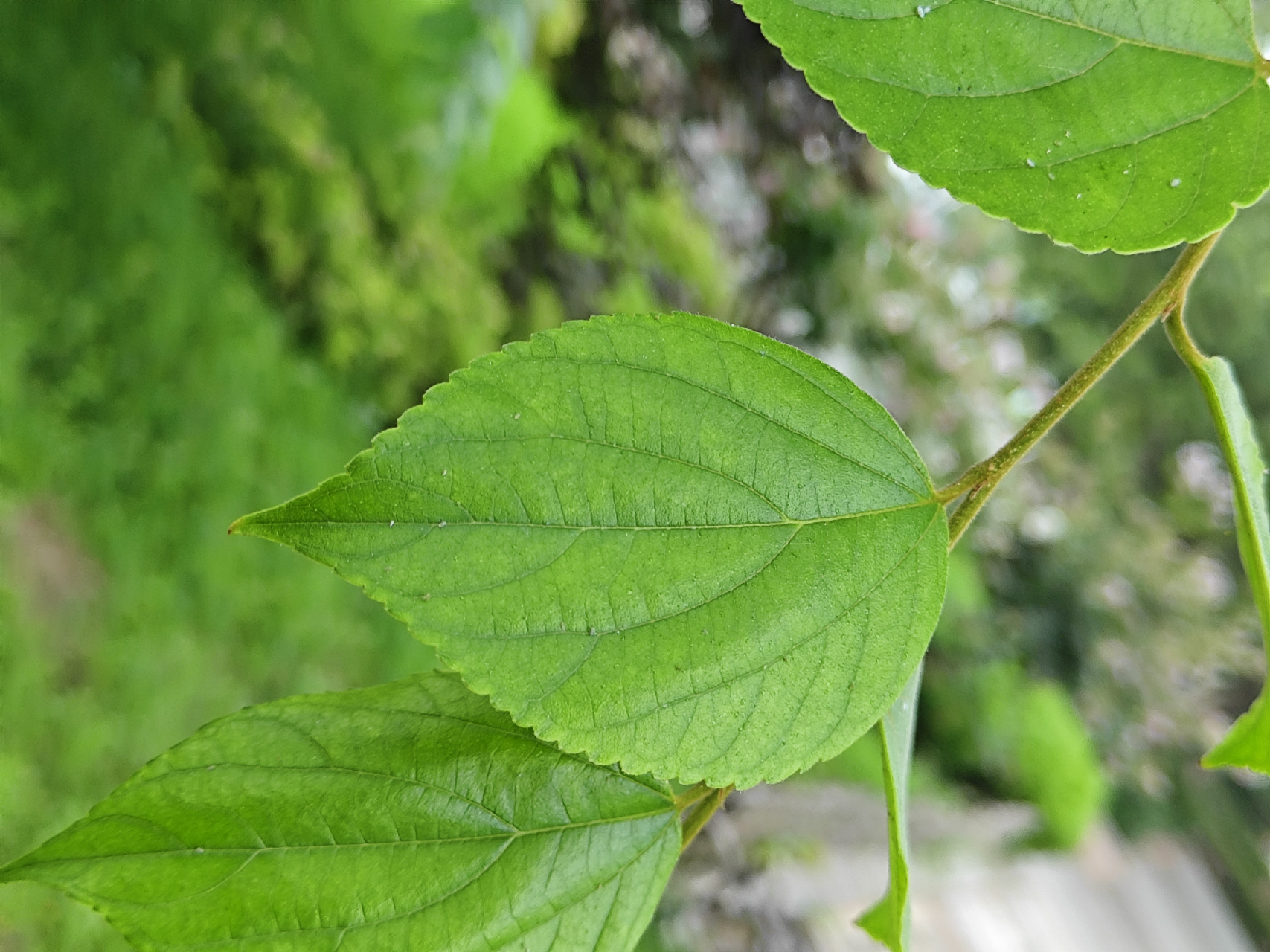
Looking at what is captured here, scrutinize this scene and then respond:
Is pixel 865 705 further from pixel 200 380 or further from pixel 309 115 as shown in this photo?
pixel 309 115

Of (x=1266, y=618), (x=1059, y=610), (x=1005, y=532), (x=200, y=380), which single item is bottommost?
(x=1266, y=618)

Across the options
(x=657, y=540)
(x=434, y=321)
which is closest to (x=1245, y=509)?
(x=657, y=540)

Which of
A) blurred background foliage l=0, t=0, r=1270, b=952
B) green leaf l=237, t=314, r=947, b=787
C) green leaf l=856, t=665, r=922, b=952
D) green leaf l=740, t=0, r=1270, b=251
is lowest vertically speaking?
green leaf l=856, t=665, r=922, b=952

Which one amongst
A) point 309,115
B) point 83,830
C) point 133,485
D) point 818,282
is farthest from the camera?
point 818,282

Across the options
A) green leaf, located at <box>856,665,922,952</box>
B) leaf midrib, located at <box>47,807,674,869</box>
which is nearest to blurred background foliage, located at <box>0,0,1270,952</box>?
leaf midrib, located at <box>47,807,674,869</box>

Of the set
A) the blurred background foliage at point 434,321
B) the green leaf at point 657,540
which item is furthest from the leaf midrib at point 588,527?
the blurred background foliage at point 434,321

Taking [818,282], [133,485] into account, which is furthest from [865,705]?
[818,282]

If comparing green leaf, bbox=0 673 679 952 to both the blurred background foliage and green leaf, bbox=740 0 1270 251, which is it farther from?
the blurred background foliage
